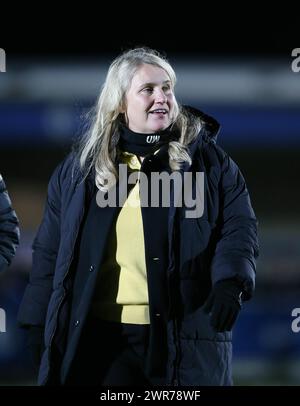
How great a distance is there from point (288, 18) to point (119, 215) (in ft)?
11.0

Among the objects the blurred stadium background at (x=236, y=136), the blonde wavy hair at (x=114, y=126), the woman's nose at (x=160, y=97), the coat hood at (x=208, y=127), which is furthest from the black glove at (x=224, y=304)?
the blurred stadium background at (x=236, y=136)

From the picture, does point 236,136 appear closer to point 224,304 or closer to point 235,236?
point 235,236

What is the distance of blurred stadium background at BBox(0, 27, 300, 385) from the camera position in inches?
204

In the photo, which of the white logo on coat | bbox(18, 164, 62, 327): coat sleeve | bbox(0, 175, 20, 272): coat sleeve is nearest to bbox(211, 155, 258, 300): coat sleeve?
Answer: the white logo on coat

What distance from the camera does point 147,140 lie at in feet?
9.18

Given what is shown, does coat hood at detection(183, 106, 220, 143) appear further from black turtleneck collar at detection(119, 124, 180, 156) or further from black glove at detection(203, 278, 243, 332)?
black glove at detection(203, 278, 243, 332)

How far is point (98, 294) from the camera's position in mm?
2602

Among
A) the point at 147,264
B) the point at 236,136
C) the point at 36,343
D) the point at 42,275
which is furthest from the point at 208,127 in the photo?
the point at 236,136

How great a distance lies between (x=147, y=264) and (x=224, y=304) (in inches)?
11.1

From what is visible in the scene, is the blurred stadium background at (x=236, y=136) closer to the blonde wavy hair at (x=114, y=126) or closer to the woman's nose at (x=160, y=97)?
the blonde wavy hair at (x=114, y=126)

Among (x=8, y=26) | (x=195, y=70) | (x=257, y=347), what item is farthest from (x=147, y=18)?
(x=257, y=347)

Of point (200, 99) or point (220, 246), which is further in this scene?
point (200, 99)

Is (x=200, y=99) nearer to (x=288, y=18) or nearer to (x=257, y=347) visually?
(x=288, y=18)

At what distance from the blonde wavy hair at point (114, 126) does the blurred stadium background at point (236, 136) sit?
2199 mm
